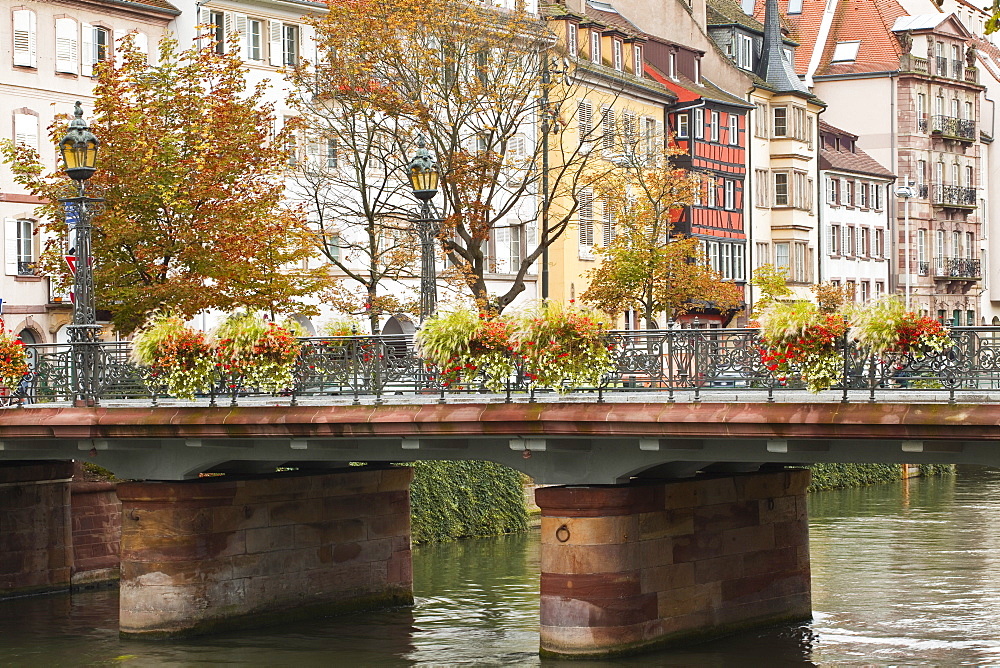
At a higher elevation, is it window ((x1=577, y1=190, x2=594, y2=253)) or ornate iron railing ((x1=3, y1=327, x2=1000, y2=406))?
window ((x1=577, y1=190, x2=594, y2=253))

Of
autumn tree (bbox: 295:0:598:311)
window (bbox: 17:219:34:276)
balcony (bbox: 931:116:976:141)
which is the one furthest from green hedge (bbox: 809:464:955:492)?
balcony (bbox: 931:116:976:141)

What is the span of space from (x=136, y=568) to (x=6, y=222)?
79.2 ft

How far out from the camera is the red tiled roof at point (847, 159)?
277 ft

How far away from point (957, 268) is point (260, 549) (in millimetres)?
69452

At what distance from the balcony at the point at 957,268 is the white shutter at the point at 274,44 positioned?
4599 centimetres

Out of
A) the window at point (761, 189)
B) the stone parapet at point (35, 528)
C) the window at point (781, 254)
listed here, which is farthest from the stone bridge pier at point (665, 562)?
the window at point (781, 254)

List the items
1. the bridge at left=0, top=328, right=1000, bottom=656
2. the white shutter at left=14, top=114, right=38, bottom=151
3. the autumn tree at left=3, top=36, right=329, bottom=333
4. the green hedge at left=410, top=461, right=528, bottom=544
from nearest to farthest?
the bridge at left=0, top=328, right=1000, bottom=656, the autumn tree at left=3, top=36, right=329, bottom=333, the green hedge at left=410, top=461, right=528, bottom=544, the white shutter at left=14, top=114, right=38, bottom=151

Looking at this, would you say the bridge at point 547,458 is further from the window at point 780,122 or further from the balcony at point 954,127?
the balcony at point 954,127

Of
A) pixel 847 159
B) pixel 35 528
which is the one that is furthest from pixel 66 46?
pixel 847 159

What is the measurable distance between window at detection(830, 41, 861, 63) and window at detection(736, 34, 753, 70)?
1194 centimetres

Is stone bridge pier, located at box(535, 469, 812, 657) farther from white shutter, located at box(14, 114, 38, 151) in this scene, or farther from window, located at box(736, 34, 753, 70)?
window, located at box(736, 34, 753, 70)

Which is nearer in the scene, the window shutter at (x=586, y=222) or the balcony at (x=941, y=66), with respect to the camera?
the window shutter at (x=586, y=222)

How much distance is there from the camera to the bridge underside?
68.9 feet

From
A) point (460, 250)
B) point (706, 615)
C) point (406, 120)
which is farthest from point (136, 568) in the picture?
point (406, 120)
